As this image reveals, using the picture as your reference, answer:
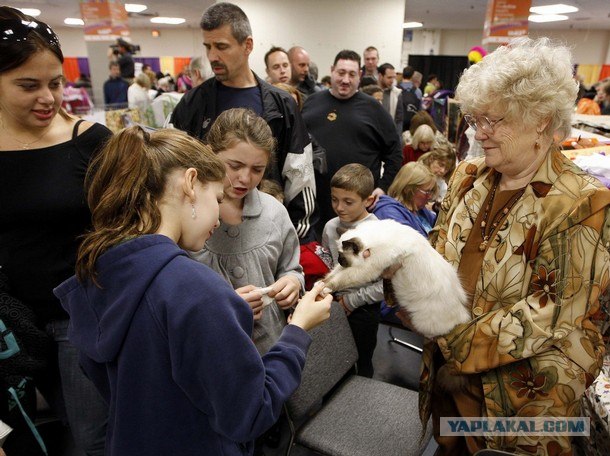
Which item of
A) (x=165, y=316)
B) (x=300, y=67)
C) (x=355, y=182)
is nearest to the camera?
(x=165, y=316)

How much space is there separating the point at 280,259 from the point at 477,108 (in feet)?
2.86

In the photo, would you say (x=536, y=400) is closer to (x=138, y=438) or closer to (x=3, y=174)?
(x=138, y=438)

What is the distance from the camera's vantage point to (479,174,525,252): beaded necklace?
1288 millimetres

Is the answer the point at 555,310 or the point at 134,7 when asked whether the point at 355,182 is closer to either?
the point at 555,310

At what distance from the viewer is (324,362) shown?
6.32 ft

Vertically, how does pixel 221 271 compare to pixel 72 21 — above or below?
below

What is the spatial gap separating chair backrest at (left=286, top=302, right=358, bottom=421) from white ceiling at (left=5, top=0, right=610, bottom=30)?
8140mm

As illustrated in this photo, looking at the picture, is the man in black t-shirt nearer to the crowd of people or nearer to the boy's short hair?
the boy's short hair

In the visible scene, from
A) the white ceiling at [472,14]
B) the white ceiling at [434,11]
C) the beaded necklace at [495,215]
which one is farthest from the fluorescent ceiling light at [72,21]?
the beaded necklace at [495,215]

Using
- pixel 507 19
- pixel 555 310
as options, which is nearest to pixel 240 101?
pixel 555 310

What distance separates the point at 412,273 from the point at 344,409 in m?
0.91

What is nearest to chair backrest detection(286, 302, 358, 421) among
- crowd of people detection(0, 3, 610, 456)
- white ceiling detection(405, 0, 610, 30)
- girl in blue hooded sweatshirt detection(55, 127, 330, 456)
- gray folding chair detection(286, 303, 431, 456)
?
gray folding chair detection(286, 303, 431, 456)

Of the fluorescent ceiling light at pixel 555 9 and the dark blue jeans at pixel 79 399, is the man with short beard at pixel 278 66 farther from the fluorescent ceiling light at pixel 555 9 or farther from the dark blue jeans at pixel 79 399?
the fluorescent ceiling light at pixel 555 9

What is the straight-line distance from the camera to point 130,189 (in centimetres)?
92
